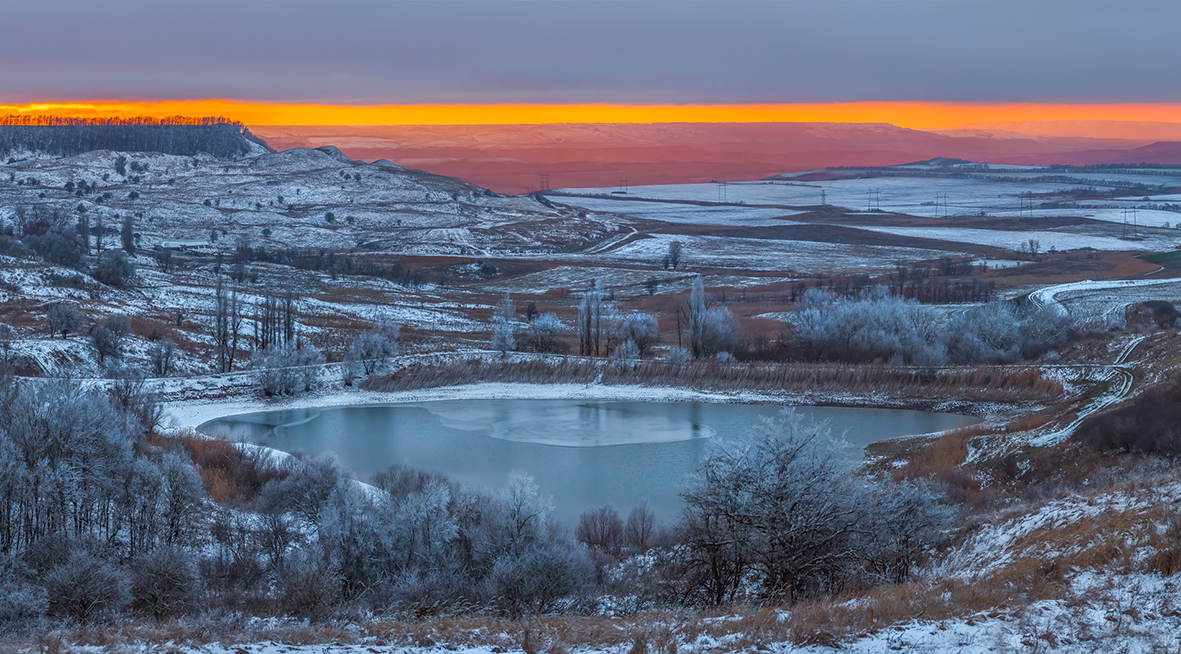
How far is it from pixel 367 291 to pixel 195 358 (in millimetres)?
25404

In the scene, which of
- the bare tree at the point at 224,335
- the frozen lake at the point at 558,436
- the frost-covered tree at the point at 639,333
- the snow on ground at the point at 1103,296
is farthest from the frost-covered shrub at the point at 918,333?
the bare tree at the point at 224,335

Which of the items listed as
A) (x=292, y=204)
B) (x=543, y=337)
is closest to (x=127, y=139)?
(x=292, y=204)

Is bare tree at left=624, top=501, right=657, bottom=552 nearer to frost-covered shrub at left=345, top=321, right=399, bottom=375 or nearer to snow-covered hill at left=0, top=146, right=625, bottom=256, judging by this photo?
frost-covered shrub at left=345, top=321, right=399, bottom=375

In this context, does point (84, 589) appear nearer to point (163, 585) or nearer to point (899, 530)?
point (163, 585)

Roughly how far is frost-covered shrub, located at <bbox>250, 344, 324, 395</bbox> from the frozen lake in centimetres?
156

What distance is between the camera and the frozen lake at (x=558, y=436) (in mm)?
23609

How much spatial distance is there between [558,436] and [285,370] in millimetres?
11291

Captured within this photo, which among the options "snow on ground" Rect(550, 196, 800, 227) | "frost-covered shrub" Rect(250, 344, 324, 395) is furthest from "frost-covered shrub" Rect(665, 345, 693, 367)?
"snow on ground" Rect(550, 196, 800, 227)

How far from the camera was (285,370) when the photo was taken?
1352 inches

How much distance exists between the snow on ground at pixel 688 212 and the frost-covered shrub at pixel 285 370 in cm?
8954

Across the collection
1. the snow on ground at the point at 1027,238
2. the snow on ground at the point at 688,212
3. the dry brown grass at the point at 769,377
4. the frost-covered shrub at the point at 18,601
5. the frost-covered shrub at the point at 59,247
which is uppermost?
the snow on ground at the point at 688,212

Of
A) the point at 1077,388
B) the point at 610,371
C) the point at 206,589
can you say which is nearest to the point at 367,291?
the point at 610,371

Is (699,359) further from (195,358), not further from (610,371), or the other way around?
(195,358)

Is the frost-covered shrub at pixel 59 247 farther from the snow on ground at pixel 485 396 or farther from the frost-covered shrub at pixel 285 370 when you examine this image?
the snow on ground at pixel 485 396
